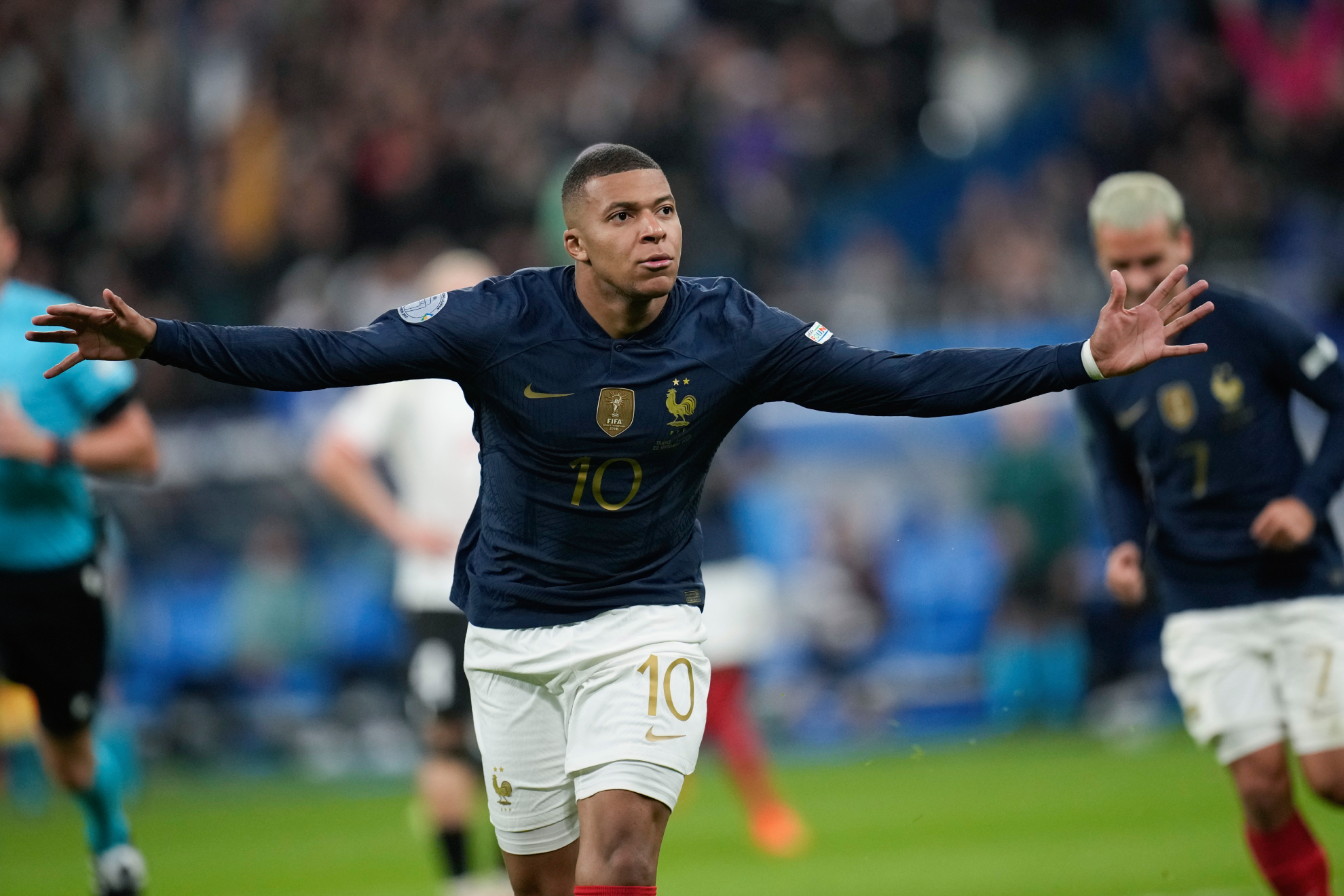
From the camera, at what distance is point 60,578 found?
699 cm

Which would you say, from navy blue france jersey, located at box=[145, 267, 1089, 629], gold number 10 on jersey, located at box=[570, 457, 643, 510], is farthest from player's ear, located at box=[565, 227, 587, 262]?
gold number 10 on jersey, located at box=[570, 457, 643, 510]

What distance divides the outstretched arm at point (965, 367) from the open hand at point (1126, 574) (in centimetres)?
136

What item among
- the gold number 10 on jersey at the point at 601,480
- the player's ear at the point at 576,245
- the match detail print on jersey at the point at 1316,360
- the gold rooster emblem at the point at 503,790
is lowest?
the gold rooster emblem at the point at 503,790

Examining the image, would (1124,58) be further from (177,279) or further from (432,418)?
(432,418)

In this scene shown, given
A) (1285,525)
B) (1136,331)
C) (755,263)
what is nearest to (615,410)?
(1136,331)

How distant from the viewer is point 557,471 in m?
5.08

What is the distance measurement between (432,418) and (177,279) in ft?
33.1

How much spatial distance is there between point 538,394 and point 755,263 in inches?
447

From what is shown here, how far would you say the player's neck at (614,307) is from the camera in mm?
5074

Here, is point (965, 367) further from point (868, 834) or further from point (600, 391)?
point (868, 834)

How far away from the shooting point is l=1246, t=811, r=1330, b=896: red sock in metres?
5.82

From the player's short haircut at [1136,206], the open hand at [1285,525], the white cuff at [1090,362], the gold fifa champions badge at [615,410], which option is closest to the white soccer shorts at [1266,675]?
the open hand at [1285,525]

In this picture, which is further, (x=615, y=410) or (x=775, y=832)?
(x=775, y=832)

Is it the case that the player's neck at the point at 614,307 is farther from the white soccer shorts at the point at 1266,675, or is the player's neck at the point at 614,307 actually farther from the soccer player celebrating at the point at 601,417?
the white soccer shorts at the point at 1266,675
